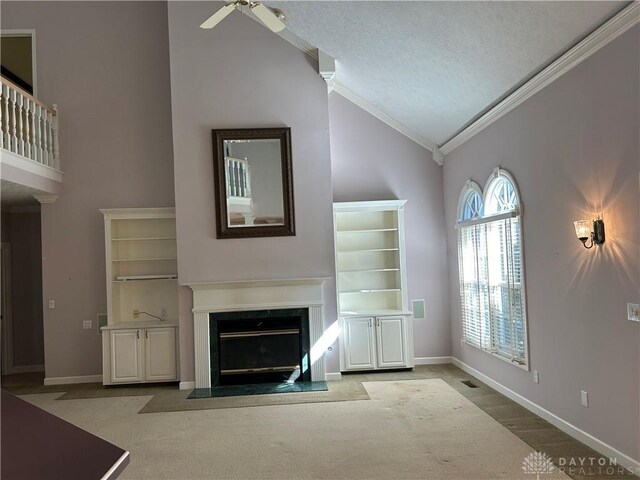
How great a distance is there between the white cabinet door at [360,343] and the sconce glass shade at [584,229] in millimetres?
3444

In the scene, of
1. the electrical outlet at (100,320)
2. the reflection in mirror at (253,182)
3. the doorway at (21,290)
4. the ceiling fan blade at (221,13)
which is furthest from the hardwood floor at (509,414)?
the ceiling fan blade at (221,13)

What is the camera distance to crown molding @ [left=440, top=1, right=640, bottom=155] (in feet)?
10.5

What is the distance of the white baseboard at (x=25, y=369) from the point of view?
7.75m

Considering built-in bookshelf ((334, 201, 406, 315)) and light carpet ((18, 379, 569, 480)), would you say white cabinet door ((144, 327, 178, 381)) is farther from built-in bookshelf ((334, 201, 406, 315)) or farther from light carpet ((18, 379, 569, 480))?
built-in bookshelf ((334, 201, 406, 315))

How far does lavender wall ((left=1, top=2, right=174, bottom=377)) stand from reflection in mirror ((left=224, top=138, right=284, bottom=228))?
1.16m

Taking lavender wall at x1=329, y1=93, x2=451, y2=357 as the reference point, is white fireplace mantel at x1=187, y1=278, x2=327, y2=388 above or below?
below

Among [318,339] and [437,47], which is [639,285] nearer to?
[437,47]

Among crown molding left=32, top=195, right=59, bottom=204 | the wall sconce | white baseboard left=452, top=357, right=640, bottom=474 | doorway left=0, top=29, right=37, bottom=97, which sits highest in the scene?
doorway left=0, top=29, right=37, bottom=97

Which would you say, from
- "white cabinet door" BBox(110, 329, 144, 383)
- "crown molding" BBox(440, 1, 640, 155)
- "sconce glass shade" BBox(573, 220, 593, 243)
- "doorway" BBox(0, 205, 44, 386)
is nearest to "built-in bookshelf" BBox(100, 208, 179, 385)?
"white cabinet door" BBox(110, 329, 144, 383)

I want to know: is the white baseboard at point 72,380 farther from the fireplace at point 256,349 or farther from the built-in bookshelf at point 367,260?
the built-in bookshelf at point 367,260

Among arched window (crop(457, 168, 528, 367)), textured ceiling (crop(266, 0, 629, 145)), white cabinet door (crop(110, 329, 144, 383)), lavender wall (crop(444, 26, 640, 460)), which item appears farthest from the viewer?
white cabinet door (crop(110, 329, 144, 383))

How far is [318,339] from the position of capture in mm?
6387

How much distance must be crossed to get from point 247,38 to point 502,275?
4270 millimetres

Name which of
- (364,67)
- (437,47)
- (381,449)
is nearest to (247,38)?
(364,67)
